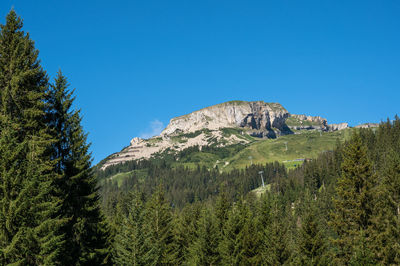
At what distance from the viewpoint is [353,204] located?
35.8 meters

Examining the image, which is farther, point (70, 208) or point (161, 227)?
point (161, 227)

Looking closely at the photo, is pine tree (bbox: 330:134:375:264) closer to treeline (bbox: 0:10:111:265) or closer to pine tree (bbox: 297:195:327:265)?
pine tree (bbox: 297:195:327:265)

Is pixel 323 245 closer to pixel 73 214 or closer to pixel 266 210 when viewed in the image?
pixel 266 210

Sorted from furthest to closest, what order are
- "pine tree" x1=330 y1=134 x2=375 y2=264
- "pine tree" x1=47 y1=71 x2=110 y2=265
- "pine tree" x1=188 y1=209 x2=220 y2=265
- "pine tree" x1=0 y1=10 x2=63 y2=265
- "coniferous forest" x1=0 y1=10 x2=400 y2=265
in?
"pine tree" x1=188 y1=209 x2=220 y2=265 < "pine tree" x1=330 y1=134 x2=375 y2=264 < "pine tree" x1=47 y1=71 x2=110 y2=265 < "coniferous forest" x1=0 y1=10 x2=400 y2=265 < "pine tree" x1=0 y1=10 x2=63 y2=265

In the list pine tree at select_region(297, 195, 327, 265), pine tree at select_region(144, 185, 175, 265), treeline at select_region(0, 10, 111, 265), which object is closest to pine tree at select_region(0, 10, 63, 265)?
treeline at select_region(0, 10, 111, 265)

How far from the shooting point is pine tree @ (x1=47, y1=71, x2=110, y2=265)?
28.3 meters

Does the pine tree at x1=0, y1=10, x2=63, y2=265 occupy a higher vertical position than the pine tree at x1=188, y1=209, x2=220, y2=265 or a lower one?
higher

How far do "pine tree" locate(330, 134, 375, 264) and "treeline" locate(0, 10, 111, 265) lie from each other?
26.2 meters

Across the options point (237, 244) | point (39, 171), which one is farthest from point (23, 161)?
point (237, 244)

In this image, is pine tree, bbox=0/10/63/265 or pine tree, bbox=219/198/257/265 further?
pine tree, bbox=219/198/257/265

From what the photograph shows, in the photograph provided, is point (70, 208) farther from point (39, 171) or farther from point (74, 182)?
point (39, 171)

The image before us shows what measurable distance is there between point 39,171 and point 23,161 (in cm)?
130

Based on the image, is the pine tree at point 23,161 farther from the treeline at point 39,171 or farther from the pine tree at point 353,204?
the pine tree at point 353,204

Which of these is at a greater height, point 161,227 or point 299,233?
point 161,227
